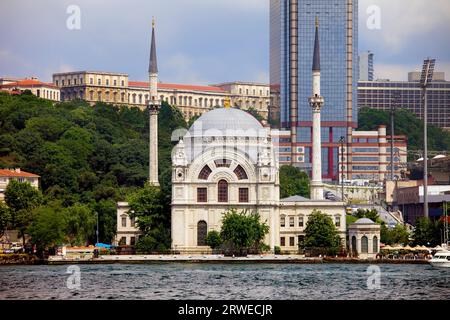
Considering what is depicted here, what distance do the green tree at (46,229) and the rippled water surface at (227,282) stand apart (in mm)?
8378

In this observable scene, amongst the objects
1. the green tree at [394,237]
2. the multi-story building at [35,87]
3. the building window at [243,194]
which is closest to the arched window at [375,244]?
the green tree at [394,237]

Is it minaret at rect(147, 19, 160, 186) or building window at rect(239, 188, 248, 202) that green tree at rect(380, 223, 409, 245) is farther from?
minaret at rect(147, 19, 160, 186)

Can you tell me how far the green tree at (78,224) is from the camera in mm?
112938

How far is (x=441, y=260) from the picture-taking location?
99.4 metres

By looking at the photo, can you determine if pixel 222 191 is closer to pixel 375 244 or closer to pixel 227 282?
pixel 375 244

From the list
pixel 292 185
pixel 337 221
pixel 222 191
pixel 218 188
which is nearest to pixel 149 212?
pixel 218 188

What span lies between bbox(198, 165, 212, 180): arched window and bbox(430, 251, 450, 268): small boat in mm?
18780

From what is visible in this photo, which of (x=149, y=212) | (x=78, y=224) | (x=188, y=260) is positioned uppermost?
(x=149, y=212)

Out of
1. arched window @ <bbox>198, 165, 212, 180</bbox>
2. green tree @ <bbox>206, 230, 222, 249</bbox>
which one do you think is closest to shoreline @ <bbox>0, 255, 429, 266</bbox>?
green tree @ <bbox>206, 230, 222, 249</bbox>

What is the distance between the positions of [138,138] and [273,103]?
127 feet

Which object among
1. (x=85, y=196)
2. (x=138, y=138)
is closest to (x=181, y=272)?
(x=85, y=196)

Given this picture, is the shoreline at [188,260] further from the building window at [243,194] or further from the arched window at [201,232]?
the building window at [243,194]

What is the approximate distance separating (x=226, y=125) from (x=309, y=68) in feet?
239

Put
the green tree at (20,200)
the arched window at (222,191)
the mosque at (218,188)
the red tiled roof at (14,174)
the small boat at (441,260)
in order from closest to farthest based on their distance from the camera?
the small boat at (441,260), the mosque at (218,188), the arched window at (222,191), the green tree at (20,200), the red tiled roof at (14,174)
